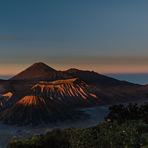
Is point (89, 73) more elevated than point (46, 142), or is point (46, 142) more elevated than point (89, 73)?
point (89, 73)

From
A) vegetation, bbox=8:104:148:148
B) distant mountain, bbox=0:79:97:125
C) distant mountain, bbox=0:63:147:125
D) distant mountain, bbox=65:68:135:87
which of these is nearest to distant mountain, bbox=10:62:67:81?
distant mountain, bbox=0:63:147:125

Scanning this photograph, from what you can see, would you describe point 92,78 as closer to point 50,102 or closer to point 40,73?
point 40,73

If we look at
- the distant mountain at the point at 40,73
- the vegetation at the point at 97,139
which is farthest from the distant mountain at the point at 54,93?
the vegetation at the point at 97,139

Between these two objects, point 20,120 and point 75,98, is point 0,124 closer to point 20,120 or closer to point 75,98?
point 20,120

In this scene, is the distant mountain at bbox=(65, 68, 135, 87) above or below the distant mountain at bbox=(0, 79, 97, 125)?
above

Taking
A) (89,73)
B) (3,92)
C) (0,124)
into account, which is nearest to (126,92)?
(89,73)

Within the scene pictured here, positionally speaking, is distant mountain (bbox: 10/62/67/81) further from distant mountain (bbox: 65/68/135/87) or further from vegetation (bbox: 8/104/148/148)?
vegetation (bbox: 8/104/148/148)

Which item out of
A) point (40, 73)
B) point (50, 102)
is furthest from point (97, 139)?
point (40, 73)

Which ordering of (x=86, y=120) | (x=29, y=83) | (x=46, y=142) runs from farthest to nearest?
(x=29, y=83) → (x=86, y=120) → (x=46, y=142)

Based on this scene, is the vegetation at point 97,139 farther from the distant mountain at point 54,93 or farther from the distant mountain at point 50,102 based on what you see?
the distant mountain at point 54,93
